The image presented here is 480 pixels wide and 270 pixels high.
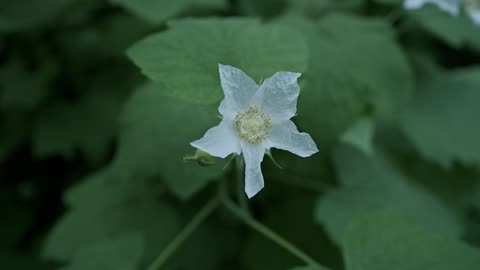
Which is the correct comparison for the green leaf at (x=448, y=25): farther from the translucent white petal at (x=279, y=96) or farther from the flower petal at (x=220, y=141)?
the flower petal at (x=220, y=141)

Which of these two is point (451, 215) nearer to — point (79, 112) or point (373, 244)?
point (373, 244)

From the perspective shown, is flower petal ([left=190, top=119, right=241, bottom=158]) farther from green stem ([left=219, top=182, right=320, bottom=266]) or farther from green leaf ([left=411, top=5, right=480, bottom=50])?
green leaf ([left=411, top=5, right=480, bottom=50])

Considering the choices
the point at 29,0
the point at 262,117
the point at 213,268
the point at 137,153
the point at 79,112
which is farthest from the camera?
the point at 79,112

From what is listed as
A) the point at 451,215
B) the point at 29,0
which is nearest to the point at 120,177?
the point at 29,0

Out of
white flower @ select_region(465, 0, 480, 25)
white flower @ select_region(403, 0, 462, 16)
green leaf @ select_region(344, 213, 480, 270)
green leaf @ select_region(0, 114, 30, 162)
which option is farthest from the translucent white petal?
green leaf @ select_region(0, 114, 30, 162)

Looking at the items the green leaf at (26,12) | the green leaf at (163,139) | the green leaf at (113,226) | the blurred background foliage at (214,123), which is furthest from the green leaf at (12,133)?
the green leaf at (163,139)

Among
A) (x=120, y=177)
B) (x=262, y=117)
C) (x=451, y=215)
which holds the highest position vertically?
(x=262, y=117)

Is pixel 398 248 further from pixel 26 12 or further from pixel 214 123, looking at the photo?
pixel 26 12

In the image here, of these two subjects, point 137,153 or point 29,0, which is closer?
point 137,153

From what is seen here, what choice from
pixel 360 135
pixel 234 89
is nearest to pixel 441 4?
pixel 360 135
